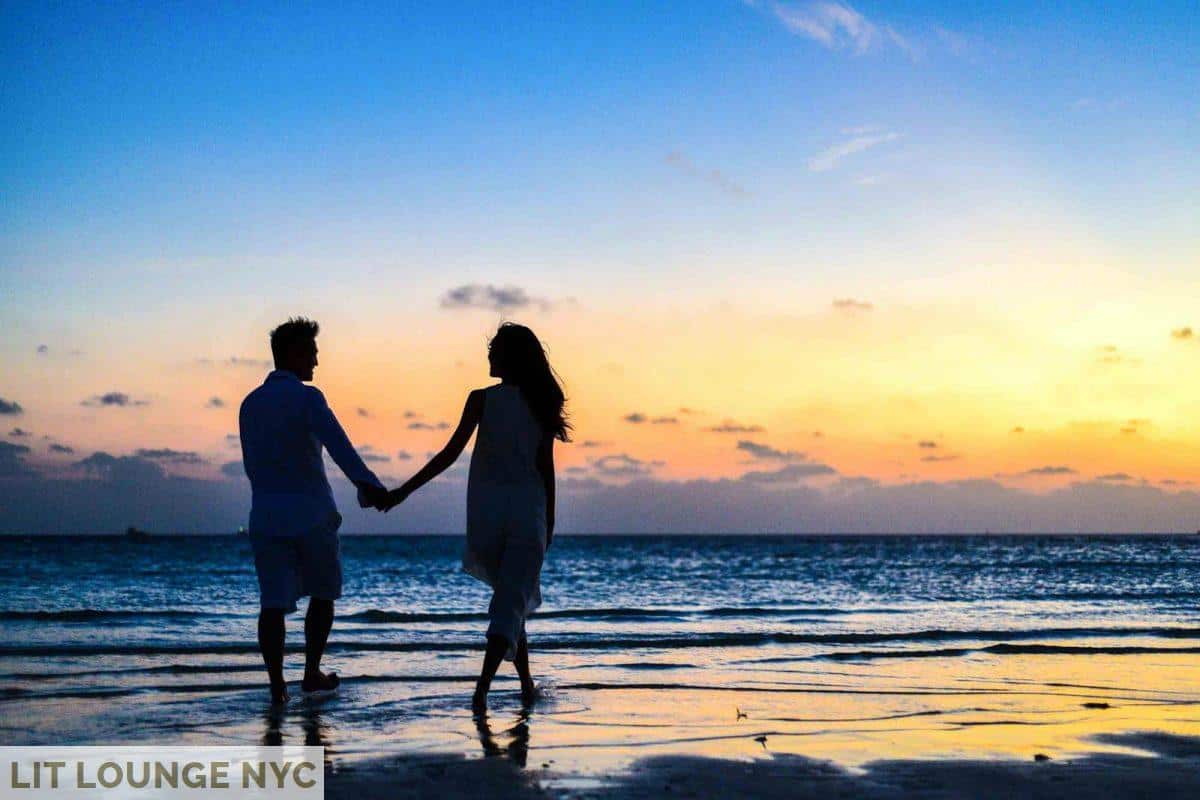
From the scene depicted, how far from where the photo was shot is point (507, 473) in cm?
612

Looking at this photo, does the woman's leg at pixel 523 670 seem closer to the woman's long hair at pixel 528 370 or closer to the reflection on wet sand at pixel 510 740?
the reflection on wet sand at pixel 510 740

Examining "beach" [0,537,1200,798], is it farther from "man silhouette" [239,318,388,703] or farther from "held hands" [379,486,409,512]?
"held hands" [379,486,409,512]

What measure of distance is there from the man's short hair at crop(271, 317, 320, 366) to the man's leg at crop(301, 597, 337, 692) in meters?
1.41

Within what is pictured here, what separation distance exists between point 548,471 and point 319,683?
1.94 metres

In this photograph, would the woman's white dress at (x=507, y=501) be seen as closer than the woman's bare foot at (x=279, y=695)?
Yes

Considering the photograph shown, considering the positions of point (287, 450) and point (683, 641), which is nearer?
point (287, 450)

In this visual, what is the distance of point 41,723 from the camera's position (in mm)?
5727

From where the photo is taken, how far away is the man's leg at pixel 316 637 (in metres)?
6.47

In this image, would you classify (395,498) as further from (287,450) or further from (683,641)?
(683,641)

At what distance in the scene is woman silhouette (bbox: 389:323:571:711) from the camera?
6.09 metres

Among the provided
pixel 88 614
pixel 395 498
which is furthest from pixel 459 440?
pixel 88 614

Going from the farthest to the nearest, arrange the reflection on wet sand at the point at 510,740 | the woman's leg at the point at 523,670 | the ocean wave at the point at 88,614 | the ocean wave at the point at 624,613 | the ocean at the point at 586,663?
1. the ocean wave at the point at 624,613
2. the ocean wave at the point at 88,614
3. the woman's leg at the point at 523,670
4. the ocean at the point at 586,663
5. the reflection on wet sand at the point at 510,740

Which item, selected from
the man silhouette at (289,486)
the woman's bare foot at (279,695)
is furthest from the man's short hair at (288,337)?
the woman's bare foot at (279,695)

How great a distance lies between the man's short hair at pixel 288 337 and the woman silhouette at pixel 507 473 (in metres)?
1.04
